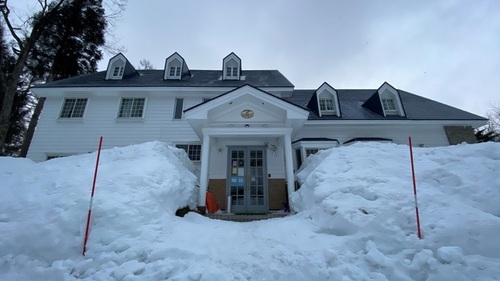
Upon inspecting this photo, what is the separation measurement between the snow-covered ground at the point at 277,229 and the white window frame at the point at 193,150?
5152mm

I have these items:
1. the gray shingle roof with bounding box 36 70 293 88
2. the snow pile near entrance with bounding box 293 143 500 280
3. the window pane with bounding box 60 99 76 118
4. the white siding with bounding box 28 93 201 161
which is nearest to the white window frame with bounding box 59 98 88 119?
the window pane with bounding box 60 99 76 118

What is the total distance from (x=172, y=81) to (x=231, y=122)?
24.4 feet

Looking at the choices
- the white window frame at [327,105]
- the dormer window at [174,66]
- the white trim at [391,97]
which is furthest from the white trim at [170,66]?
the white trim at [391,97]

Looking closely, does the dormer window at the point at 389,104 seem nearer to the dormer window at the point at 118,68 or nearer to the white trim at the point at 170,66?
the white trim at the point at 170,66

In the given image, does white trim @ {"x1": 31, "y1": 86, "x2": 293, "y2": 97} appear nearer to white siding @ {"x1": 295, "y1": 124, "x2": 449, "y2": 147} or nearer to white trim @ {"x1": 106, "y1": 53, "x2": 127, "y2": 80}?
white trim @ {"x1": 106, "y1": 53, "x2": 127, "y2": 80}

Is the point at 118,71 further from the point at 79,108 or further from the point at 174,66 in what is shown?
the point at 174,66

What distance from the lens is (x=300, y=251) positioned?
3824mm

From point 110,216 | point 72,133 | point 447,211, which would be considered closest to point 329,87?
point 447,211

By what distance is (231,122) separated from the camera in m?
8.91

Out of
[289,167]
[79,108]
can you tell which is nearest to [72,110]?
[79,108]

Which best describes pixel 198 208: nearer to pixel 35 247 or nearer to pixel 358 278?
pixel 35 247

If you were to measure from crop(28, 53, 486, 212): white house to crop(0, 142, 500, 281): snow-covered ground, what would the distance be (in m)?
3.43

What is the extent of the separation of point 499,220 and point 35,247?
Answer: 7877 mm

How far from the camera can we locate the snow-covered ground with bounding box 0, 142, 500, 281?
10.6 ft
